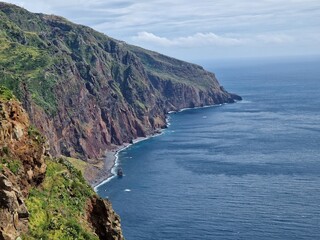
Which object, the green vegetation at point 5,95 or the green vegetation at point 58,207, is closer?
the green vegetation at point 58,207

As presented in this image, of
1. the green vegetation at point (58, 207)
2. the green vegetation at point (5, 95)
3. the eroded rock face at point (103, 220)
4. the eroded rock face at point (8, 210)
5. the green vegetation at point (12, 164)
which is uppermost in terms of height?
the green vegetation at point (5, 95)

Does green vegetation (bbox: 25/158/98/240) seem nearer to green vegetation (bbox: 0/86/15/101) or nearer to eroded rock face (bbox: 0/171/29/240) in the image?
eroded rock face (bbox: 0/171/29/240)

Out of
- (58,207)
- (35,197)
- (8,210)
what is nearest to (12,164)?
(35,197)

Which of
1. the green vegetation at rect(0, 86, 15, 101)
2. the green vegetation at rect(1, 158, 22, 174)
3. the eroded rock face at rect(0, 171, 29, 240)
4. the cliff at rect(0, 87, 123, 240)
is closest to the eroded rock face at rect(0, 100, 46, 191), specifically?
the cliff at rect(0, 87, 123, 240)

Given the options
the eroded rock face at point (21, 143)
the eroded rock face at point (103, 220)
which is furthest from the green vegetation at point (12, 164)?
the eroded rock face at point (103, 220)

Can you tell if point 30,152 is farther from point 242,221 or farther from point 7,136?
point 242,221

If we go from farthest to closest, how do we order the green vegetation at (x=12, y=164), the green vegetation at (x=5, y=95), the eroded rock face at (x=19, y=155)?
the green vegetation at (x=5, y=95) → the green vegetation at (x=12, y=164) → the eroded rock face at (x=19, y=155)

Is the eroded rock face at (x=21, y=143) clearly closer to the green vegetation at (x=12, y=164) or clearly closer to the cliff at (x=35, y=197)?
the cliff at (x=35, y=197)

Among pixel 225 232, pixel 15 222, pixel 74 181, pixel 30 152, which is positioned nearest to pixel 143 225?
pixel 225 232
